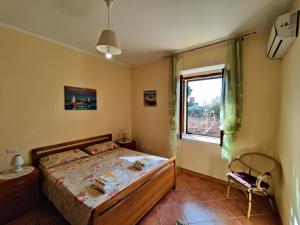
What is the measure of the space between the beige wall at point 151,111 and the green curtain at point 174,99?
232 millimetres

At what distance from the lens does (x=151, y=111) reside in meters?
3.78

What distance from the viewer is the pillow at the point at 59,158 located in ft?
7.44

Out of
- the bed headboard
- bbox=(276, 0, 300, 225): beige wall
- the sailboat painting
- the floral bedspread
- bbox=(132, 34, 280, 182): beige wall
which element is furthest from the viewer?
the sailboat painting

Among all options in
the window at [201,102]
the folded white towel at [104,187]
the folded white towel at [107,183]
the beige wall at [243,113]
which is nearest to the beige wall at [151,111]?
the beige wall at [243,113]

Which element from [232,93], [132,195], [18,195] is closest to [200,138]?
[232,93]

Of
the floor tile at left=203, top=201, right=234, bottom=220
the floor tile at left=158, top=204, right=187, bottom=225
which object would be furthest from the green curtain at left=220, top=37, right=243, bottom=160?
the floor tile at left=158, top=204, right=187, bottom=225

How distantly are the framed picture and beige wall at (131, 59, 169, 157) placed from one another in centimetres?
11

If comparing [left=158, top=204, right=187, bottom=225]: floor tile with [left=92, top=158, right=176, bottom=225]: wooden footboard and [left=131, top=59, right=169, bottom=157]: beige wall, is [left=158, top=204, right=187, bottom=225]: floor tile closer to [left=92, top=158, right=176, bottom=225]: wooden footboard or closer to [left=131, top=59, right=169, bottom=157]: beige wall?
[left=92, top=158, right=176, bottom=225]: wooden footboard

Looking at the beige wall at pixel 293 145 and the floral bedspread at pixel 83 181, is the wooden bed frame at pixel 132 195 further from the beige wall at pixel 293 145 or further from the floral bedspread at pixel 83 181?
the beige wall at pixel 293 145

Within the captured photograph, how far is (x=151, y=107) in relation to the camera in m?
3.77

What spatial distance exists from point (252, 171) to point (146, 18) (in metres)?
2.94

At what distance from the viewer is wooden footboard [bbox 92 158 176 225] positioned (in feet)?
4.67

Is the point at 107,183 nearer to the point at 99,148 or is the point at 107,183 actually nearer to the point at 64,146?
the point at 99,148

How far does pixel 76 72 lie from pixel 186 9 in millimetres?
2320
